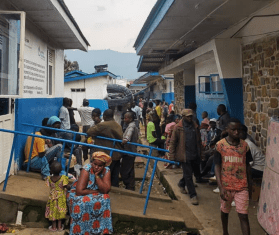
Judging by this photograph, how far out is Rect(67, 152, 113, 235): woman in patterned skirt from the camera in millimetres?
3461

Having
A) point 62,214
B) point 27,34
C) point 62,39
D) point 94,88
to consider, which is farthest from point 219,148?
point 94,88

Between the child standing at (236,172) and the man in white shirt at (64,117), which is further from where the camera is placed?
the man in white shirt at (64,117)

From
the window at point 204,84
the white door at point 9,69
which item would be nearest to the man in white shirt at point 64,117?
the white door at point 9,69

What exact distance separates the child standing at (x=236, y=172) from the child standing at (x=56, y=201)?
1.93 meters

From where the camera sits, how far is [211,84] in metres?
8.16

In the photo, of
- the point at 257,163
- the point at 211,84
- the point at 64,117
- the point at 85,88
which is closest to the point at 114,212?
the point at 257,163

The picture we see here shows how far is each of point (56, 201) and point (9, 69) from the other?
2314 millimetres

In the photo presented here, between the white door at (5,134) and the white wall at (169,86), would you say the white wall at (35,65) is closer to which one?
the white door at (5,134)

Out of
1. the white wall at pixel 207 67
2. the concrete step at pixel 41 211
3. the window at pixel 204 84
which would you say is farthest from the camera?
the window at pixel 204 84

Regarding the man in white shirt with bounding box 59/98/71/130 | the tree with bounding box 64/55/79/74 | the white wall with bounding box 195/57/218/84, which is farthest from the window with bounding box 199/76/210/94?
the tree with bounding box 64/55/79/74

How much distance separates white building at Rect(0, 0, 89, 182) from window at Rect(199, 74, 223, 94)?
12.2 ft

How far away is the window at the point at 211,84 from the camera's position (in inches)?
306

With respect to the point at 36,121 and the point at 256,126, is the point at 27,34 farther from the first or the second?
the point at 256,126

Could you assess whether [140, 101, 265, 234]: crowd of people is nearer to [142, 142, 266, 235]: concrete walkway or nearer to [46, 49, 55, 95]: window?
[142, 142, 266, 235]: concrete walkway
